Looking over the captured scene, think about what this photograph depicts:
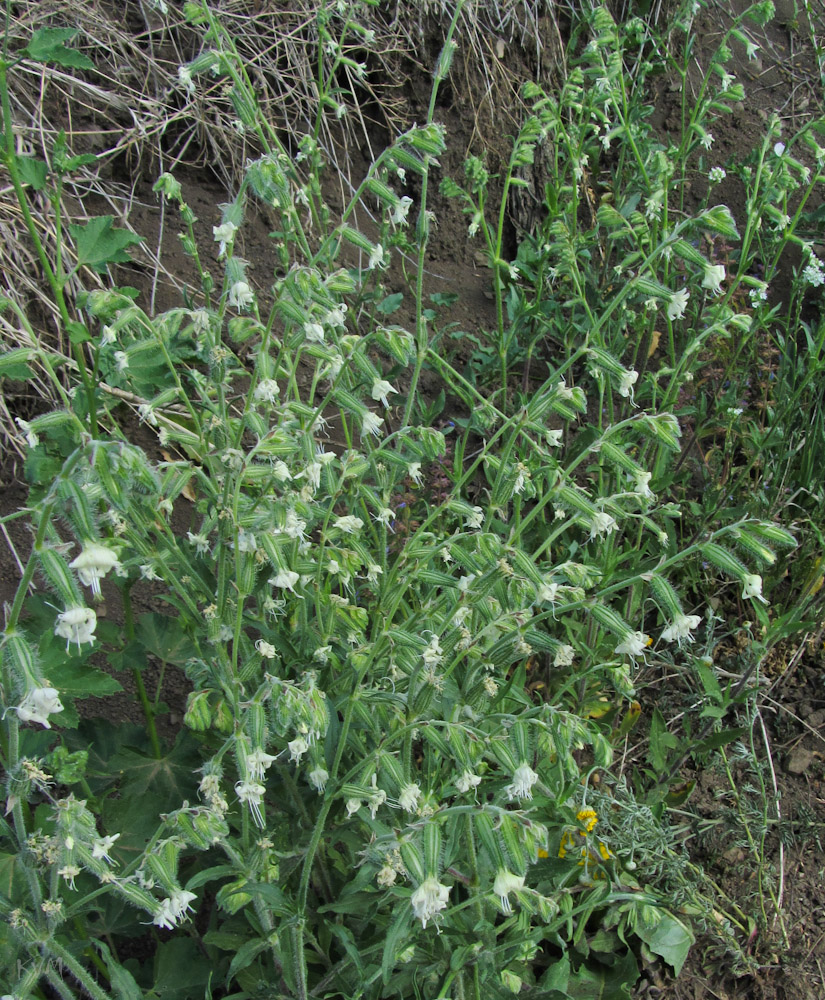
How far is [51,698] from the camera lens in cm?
116

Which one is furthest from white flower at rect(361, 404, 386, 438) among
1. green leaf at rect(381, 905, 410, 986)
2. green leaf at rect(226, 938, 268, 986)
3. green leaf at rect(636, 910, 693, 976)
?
green leaf at rect(636, 910, 693, 976)

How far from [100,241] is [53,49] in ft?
1.17

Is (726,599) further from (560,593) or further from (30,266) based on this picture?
(30,266)

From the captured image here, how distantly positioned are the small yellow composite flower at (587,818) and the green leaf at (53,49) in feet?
6.19

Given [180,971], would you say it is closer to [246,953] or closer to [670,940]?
[246,953]

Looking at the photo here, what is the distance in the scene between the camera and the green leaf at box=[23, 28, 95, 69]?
162 cm

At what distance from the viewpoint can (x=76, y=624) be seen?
121cm

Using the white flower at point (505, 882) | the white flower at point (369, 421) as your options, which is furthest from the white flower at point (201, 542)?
the white flower at point (505, 882)

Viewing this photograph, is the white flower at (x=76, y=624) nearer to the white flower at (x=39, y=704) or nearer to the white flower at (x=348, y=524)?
the white flower at (x=39, y=704)

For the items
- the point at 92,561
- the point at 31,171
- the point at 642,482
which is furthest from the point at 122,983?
the point at 31,171

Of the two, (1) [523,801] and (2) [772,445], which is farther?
(2) [772,445]

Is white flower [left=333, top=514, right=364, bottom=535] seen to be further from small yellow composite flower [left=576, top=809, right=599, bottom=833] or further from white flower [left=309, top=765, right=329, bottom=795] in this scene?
small yellow composite flower [left=576, top=809, right=599, bottom=833]

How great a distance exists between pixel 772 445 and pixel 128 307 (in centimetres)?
228

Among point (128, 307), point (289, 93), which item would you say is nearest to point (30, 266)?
point (289, 93)
